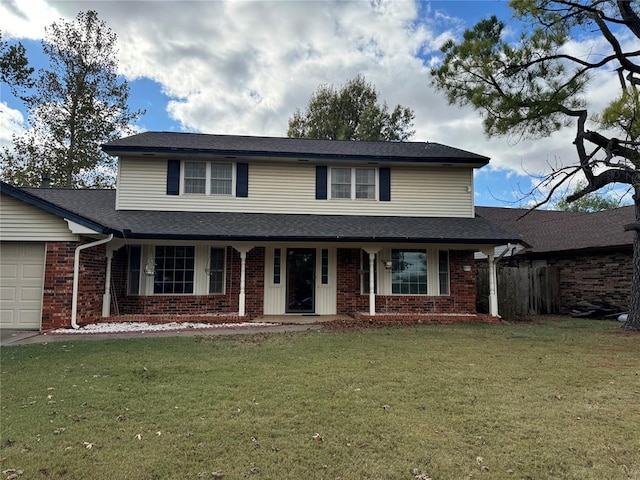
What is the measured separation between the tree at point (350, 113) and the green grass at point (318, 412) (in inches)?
1025

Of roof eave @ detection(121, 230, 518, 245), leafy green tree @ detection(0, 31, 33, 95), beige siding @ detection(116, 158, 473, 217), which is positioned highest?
leafy green tree @ detection(0, 31, 33, 95)

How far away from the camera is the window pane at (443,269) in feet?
42.3

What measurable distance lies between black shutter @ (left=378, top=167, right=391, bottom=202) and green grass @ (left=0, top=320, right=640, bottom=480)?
22.1 ft

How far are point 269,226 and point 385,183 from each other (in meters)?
4.26

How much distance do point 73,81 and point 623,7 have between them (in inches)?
964

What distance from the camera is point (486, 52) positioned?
12.1 metres

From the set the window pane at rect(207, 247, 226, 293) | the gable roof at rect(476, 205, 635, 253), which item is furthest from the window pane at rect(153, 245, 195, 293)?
the gable roof at rect(476, 205, 635, 253)

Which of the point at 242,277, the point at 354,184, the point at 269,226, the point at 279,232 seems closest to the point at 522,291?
the point at 354,184

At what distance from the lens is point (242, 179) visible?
43.4 ft

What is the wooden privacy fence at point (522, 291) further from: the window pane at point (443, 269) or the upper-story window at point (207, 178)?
the upper-story window at point (207, 178)

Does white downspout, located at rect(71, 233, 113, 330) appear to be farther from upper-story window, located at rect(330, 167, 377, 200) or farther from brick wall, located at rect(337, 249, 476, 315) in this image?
upper-story window, located at rect(330, 167, 377, 200)

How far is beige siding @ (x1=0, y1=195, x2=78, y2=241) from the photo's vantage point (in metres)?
9.91

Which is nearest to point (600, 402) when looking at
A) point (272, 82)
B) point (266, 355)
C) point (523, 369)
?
point (523, 369)

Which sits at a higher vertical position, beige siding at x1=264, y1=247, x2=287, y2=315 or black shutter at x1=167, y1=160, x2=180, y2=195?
black shutter at x1=167, y1=160, x2=180, y2=195
